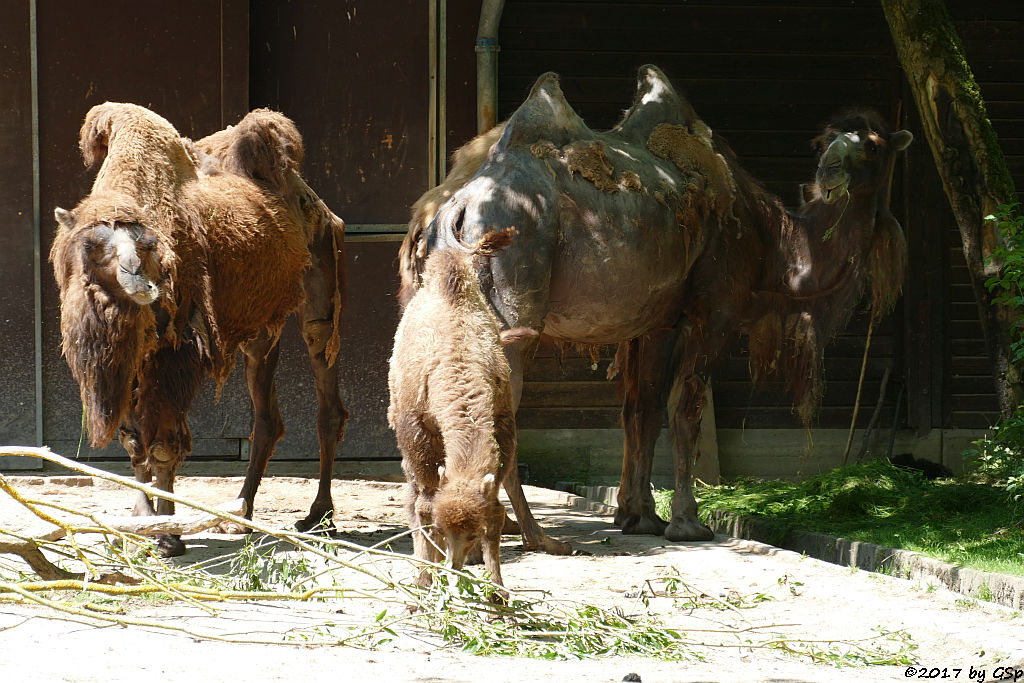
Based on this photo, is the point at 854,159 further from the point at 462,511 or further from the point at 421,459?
the point at 462,511

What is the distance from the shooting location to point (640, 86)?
26.1 feet

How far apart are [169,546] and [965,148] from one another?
202 inches

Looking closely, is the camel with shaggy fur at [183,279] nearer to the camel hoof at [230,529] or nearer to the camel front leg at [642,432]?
the camel hoof at [230,529]

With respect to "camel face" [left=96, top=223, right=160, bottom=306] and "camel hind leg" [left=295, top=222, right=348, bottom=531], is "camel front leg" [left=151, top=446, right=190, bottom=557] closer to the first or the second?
"camel face" [left=96, top=223, right=160, bottom=306]

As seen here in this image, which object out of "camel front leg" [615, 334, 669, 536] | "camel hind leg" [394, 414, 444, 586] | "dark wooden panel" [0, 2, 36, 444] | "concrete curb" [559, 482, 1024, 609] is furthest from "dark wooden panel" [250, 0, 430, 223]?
"camel hind leg" [394, 414, 444, 586]

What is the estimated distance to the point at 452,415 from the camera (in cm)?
445

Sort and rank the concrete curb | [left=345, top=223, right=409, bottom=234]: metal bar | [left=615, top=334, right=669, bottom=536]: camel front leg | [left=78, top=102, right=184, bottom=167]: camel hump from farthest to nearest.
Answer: [left=345, top=223, right=409, bottom=234]: metal bar
[left=615, top=334, right=669, bottom=536]: camel front leg
[left=78, top=102, right=184, bottom=167]: camel hump
the concrete curb

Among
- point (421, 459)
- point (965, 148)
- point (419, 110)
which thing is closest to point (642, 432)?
point (965, 148)

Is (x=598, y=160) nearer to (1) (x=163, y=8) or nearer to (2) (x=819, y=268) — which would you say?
(2) (x=819, y=268)

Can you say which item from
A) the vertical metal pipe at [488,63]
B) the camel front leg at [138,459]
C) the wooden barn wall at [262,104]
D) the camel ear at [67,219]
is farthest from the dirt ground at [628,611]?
the vertical metal pipe at [488,63]

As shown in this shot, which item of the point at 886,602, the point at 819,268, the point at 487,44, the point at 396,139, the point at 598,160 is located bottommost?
the point at 886,602

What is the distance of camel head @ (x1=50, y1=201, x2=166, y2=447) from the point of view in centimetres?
539

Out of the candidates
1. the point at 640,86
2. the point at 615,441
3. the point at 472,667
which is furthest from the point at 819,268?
the point at 472,667

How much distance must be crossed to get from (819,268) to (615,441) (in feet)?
9.75
